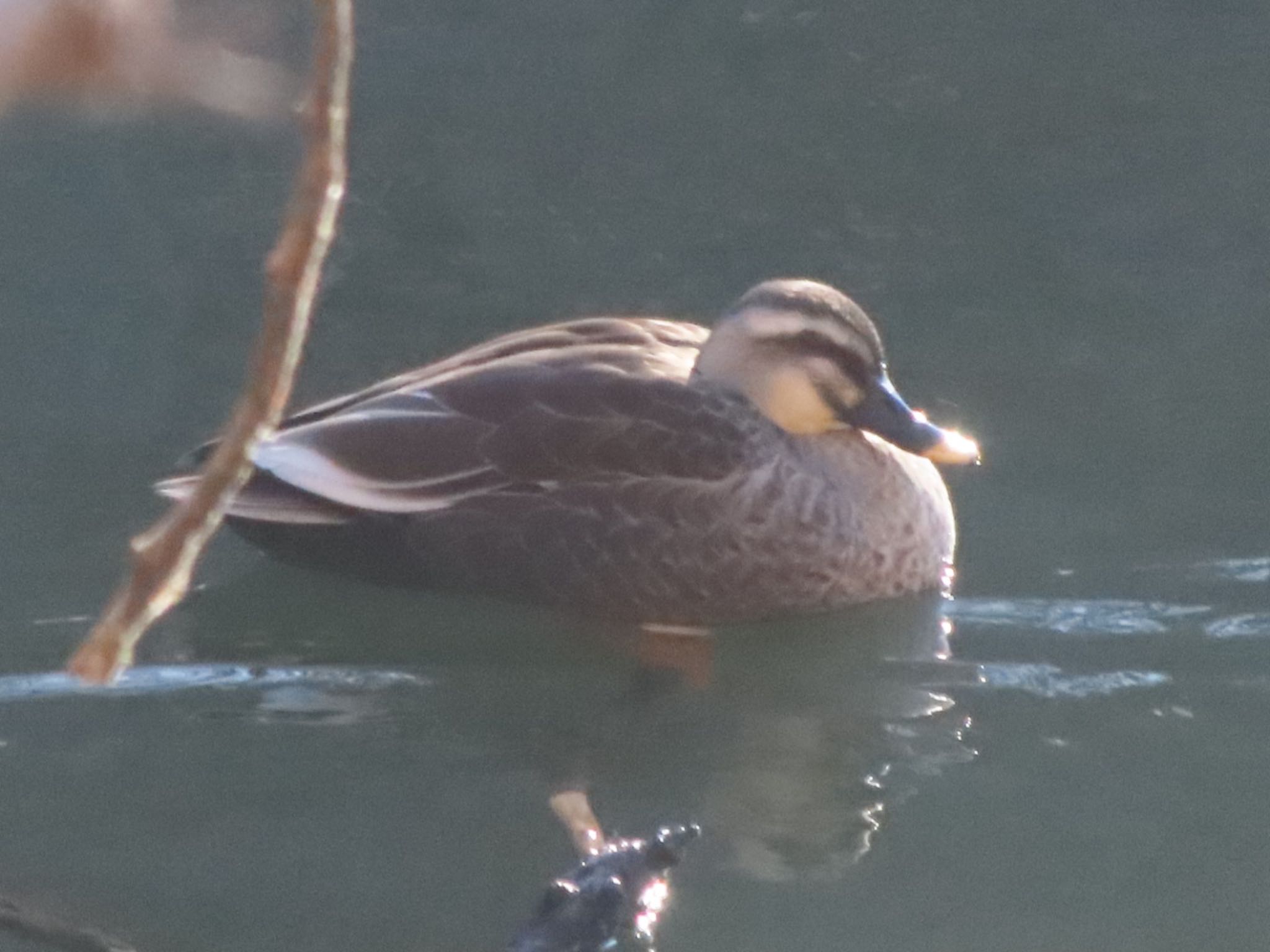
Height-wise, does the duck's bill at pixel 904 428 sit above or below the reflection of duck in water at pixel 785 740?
above

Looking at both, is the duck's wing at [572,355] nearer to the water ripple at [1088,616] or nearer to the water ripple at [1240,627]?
the water ripple at [1088,616]

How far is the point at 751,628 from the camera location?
213 inches

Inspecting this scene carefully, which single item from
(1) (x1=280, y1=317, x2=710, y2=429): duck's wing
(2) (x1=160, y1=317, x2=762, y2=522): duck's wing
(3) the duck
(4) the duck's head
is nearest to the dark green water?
(3) the duck

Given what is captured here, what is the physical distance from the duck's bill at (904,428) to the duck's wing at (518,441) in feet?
1.16

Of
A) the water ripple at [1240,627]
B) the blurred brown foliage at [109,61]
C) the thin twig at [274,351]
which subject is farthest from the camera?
the water ripple at [1240,627]

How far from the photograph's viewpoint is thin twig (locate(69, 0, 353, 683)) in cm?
133

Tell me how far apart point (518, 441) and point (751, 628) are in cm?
81

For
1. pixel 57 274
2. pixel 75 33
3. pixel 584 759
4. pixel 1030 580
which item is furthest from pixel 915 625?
pixel 75 33

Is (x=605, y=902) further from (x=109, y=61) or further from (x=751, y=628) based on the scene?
(x=109, y=61)

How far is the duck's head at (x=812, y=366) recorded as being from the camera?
5480 millimetres

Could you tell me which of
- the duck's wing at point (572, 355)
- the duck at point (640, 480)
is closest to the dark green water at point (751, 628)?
the duck at point (640, 480)

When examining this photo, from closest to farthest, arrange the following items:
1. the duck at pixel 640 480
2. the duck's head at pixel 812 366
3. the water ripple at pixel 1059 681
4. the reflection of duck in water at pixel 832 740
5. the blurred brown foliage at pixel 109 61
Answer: the blurred brown foliage at pixel 109 61
the reflection of duck in water at pixel 832 740
the water ripple at pixel 1059 681
the duck at pixel 640 480
the duck's head at pixel 812 366

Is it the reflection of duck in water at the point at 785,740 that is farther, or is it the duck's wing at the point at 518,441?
→ the duck's wing at the point at 518,441

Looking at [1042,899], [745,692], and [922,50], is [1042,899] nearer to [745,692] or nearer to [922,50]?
[745,692]
